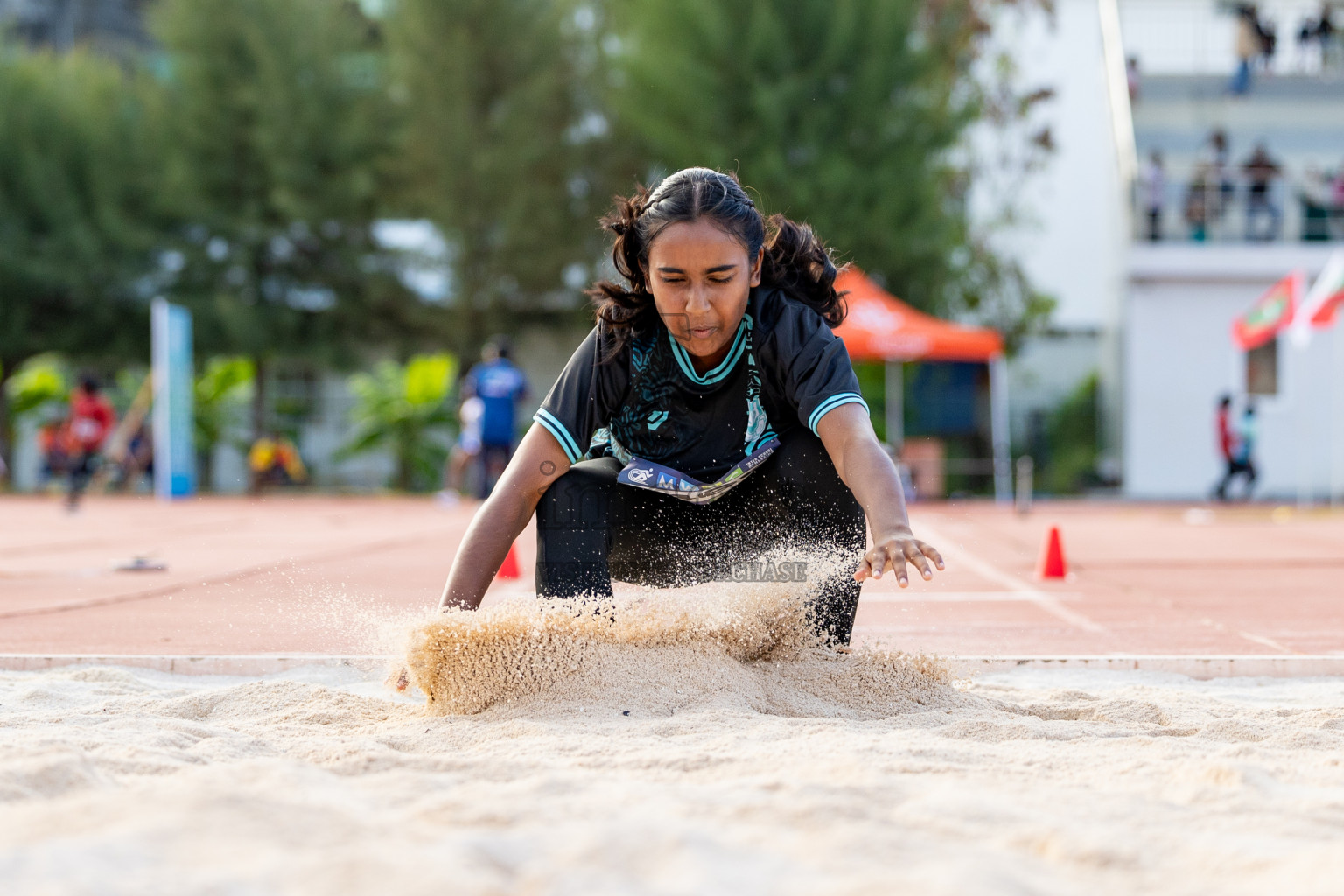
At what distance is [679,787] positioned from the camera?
1938 mm

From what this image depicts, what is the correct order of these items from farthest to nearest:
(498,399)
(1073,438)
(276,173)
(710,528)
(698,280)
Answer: (1073,438) < (276,173) < (498,399) < (710,528) < (698,280)

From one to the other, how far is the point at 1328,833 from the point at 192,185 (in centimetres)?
2011

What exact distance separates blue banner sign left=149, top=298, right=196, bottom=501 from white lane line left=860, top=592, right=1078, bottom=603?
11.7 meters

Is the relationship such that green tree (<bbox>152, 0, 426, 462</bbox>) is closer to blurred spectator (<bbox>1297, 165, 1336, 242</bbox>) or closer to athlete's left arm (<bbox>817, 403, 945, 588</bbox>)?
blurred spectator (<bbox>1297, 165, 1336, 242</bbox>)

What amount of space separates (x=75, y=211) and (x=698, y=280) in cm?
1997

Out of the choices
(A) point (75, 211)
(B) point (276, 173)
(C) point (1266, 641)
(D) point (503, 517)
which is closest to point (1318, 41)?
(B) point (276, 173)

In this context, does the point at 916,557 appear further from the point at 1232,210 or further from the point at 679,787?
the point at 1232,210

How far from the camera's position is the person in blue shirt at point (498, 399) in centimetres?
1302

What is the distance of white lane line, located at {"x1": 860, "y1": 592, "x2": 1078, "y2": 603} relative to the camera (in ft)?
17.6

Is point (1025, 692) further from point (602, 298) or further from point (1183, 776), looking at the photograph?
point (602, 298)

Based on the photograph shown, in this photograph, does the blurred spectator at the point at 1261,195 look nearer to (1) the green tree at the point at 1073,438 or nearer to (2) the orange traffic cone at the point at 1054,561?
(1) the green tree at the point at 1073,438

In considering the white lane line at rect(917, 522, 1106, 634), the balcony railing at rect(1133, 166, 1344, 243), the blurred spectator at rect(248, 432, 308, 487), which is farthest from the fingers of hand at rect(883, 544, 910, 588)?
the balcony railing at rect(1133, 166, 1344, 243)

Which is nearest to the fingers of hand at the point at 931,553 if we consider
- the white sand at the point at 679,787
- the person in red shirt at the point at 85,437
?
the white sand at the point at 679,787

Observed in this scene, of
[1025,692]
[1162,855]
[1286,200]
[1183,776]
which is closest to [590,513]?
[1025,692]
